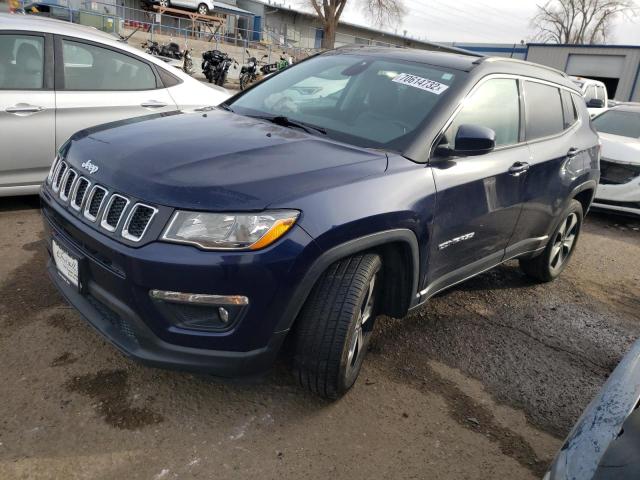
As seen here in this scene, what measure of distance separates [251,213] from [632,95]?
3775 centimetres

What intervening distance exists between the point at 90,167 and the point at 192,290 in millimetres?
845

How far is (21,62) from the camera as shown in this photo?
4.38m

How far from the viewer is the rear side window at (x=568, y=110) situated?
4242 mm

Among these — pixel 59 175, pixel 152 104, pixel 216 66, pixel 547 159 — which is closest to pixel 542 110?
pixel 547 159

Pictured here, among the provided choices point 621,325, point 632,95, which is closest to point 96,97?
point 621,325

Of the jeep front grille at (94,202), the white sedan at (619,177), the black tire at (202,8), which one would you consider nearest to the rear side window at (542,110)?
the jeep front grille at (94,202)

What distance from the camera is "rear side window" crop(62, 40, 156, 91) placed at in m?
4.57

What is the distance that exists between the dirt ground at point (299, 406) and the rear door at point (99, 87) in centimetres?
135

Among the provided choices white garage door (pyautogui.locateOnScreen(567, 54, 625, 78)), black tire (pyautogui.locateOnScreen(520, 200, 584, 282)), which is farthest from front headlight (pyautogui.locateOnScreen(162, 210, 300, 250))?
white garage door (pyautogui.locateOnScreen(567, 54, 625, 78))

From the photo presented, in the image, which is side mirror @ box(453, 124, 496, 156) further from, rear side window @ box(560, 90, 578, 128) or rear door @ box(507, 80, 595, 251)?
rear side window @ box(560, 90, 578, 128)

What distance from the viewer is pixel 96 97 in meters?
4.69

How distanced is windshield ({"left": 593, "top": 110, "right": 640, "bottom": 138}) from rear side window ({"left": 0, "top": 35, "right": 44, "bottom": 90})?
7.29m

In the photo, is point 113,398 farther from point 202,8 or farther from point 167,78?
point 202,8

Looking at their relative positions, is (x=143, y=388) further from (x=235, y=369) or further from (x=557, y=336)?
(x=557, y=336)
